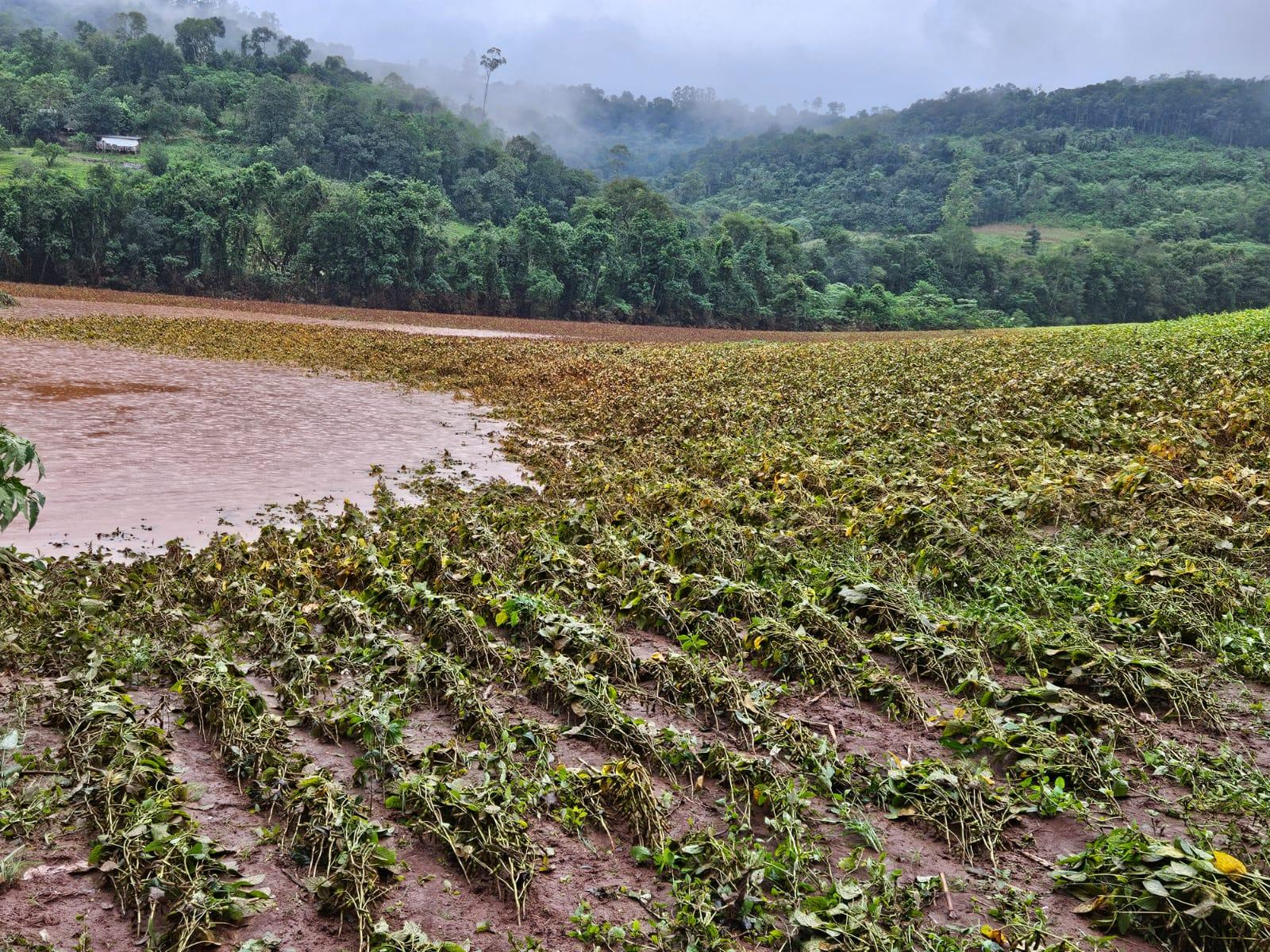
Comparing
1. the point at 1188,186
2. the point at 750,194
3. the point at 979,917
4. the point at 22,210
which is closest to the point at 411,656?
the point at 979,917

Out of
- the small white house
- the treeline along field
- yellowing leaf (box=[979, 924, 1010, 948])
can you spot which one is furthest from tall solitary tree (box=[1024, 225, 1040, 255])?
yellowing leaf (box=[979, 924, 1010, 948])

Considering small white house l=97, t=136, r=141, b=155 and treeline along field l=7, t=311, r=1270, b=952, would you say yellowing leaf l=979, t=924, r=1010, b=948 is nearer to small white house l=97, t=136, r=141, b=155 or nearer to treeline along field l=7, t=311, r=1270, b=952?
treeline along field l=7, t=311, r=1270, b=952

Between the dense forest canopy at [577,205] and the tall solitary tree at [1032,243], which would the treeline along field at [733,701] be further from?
the tall solitary tree at [1032,243]

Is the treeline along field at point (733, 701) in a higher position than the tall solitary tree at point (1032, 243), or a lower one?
lower

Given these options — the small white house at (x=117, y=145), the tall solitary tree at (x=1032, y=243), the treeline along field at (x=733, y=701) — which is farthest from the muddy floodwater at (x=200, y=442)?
the tall solitary tree at (x=1032, y=243)

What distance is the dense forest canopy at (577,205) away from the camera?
173ft

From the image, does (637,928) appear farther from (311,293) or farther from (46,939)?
(311,293)

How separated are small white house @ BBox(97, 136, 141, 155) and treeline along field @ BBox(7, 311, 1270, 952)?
305 feet

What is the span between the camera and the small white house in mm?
82688

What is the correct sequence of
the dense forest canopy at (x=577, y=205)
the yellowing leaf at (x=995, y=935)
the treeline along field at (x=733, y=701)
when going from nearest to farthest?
the yellowing leaf at (x=995, y=935) → the treeline along field at (x=733, y=701) → the dense forest canopy at (x=577, y=205)

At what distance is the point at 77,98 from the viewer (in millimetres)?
85688

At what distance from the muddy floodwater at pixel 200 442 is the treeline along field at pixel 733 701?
1.03 metres

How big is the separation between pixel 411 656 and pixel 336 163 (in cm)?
9923

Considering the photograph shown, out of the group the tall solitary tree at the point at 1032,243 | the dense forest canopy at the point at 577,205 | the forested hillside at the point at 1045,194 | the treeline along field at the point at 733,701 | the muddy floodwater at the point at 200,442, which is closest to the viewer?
the treeline along field at the point at 733,701
